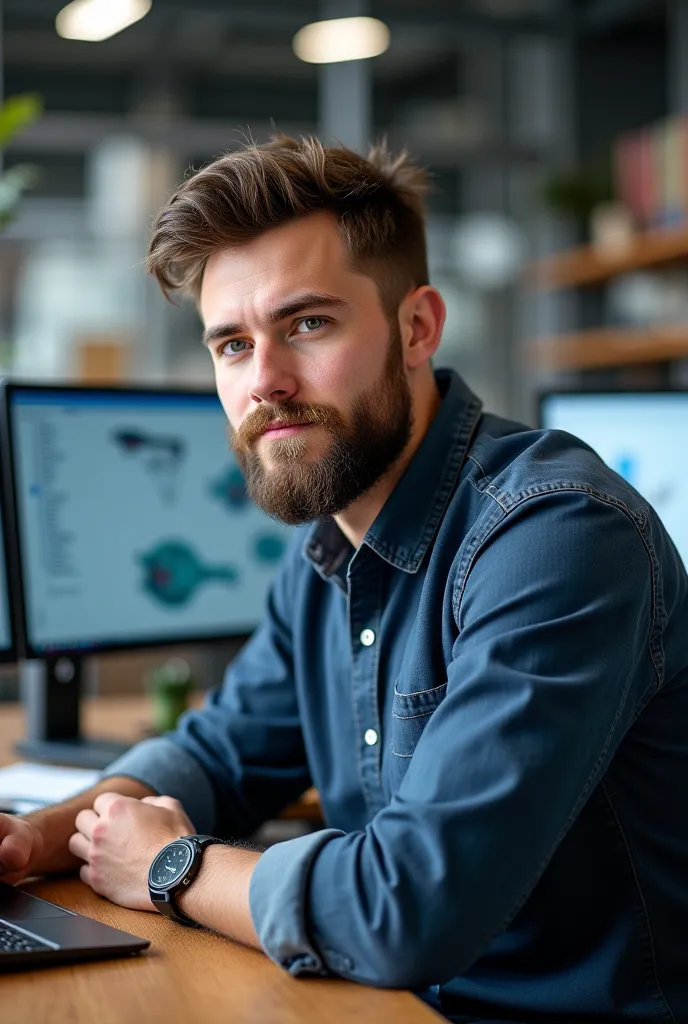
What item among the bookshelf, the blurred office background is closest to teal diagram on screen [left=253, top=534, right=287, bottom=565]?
the bookshelf

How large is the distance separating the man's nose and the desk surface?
0.54 m

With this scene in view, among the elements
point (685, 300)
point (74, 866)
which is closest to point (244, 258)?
point (74, 866)

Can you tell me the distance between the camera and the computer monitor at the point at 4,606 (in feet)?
5.81

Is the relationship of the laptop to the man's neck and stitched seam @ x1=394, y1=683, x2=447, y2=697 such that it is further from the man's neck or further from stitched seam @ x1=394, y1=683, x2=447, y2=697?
the man's neck

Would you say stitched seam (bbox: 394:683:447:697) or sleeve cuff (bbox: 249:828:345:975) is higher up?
stitched seam (bbox: 394:683:447:697)

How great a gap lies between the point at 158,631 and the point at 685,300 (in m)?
3.83

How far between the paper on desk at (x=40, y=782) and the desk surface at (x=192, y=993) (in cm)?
55

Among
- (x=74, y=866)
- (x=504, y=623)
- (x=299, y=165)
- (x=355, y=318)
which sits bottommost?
(x=74, y=866)

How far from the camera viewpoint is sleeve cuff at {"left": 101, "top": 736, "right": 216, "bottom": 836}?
1.42 meters

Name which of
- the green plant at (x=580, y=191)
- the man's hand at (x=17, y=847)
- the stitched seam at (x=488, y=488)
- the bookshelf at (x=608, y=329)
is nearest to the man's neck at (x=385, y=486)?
the stitched seam at (x=488, y=488)

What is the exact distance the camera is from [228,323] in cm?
130

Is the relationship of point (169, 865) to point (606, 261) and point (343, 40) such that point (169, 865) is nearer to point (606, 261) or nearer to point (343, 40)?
point (343, 40)

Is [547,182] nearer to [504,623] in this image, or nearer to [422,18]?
[422,18]

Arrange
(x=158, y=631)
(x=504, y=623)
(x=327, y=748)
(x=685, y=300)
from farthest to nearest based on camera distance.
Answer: (x=685, y=300) → (x=158, y=631) → (x=327, y=748) → (x=504, y=623)
